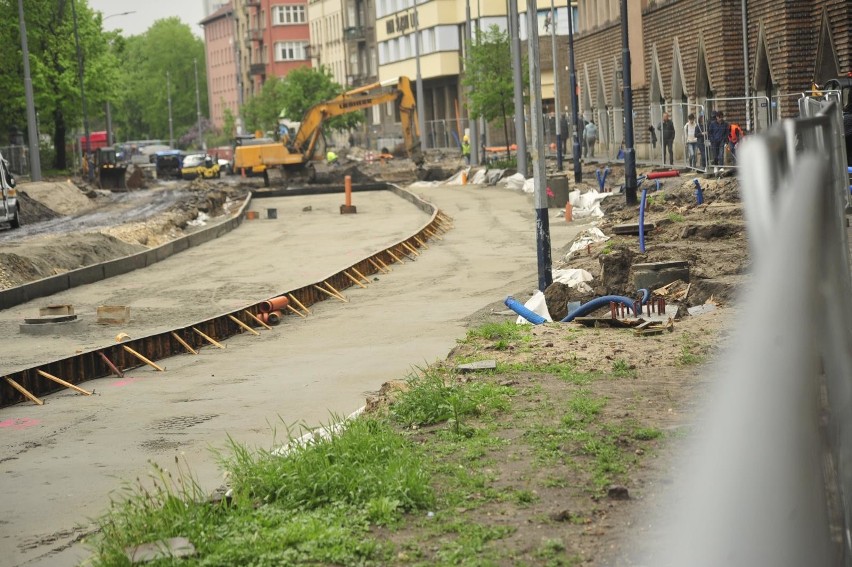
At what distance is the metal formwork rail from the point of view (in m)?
14.2

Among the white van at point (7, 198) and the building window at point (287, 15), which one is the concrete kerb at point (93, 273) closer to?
the white van at point (7, 198)

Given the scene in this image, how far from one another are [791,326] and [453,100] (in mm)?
89804

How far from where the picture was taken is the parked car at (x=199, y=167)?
256ft

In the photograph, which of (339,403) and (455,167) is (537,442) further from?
(455,167)

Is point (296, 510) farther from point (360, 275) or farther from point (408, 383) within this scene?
point (360, 275)

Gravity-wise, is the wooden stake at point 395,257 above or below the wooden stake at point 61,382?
above

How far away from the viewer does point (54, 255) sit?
93.0 ft

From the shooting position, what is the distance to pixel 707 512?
12.0 ft

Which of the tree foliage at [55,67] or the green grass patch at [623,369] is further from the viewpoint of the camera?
the tree foliage at [55,67]

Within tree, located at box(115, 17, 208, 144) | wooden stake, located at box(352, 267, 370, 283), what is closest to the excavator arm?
wooden stake, located at box(352, 267, 370, 283)

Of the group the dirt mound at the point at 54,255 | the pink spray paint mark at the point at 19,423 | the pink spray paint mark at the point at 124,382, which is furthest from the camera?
the dirt mound at the point at 54,255

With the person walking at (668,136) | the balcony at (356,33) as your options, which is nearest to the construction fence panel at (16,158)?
the person walking at (668,136)

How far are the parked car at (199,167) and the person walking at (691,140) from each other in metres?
47.3

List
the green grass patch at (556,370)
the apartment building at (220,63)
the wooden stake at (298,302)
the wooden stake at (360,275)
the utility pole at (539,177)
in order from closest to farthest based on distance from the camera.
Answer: the green grass patch at (556,370)
the utility pole at (539,177)
the wooden stake at (298,302)
the wooden stake at (360,275)
the apartment building at (220,63)
